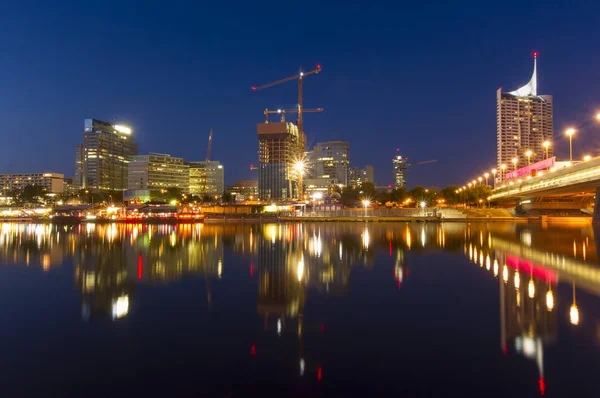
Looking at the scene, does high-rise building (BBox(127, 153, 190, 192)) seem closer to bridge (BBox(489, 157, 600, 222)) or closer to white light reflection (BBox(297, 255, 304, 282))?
bridge (BBox(489, 157, 600, 222))

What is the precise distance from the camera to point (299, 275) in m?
15.8

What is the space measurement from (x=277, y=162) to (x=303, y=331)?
170943 millimetres

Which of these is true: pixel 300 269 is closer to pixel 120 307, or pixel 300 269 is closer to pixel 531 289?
pixel 120 307

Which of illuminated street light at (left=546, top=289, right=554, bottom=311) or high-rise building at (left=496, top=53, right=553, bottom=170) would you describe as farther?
high-rise building at (left=496, top=53, right=553, bottom=170)

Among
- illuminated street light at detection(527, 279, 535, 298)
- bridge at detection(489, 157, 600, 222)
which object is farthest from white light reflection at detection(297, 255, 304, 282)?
bridge at detection(489, 157, 600, 222)

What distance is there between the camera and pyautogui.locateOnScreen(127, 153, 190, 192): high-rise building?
18538 centimetres

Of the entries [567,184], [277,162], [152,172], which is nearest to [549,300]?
[567,184]

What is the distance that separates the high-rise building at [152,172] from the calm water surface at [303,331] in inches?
7011

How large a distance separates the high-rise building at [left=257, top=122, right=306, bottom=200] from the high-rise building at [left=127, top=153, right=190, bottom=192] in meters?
45.4

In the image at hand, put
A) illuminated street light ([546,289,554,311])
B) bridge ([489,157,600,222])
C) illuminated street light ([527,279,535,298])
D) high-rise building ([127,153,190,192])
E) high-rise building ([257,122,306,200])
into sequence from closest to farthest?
illuminated street light ([546,289,554,311]) → illuminated street light ([527,279,535,298]) → bridge ([489,157,600,222]) → high-rise building ([257,122,306,200]) → high-rise building ([127,153,190,192])

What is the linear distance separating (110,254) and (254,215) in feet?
214

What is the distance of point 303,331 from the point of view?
29.6 feet

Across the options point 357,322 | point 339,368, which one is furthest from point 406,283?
point 339,368

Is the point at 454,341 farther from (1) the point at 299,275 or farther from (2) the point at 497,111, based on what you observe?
(2) the point at 497,111
